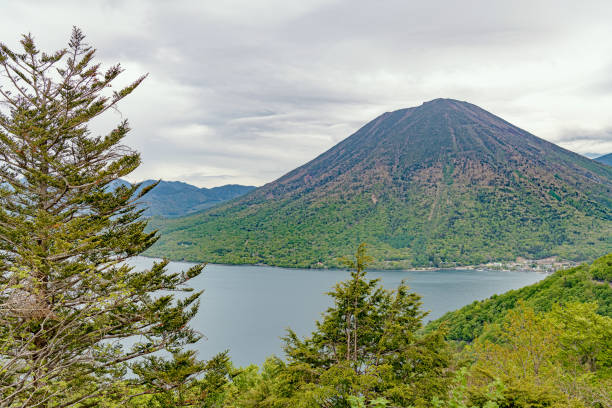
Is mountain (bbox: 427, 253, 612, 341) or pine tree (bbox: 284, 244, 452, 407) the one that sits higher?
pine tree (bbox: 284, 244, 452, 407)

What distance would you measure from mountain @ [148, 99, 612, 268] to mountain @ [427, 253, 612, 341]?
60108 millimetres

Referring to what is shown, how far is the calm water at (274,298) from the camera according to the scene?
47.3 metres

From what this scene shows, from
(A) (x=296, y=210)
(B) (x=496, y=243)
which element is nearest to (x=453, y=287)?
(B) (x=496, y=243)

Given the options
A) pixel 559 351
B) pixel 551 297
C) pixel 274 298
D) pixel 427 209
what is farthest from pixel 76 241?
pixel 427 209

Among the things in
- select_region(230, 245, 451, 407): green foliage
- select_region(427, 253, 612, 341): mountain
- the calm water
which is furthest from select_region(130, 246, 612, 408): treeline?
the calm water

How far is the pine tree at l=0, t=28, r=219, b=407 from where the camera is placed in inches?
283

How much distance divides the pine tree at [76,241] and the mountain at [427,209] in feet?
326

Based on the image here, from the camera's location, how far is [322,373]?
720cm

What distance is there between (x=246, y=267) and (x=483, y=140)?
456 ft

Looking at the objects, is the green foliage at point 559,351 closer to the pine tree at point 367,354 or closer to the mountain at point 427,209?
the pine tree at point 367,354

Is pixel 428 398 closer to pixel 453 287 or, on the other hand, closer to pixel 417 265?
pixel 453 287

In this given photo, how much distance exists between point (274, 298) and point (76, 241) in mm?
63388

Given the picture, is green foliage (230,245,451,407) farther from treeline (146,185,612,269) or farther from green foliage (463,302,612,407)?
treeline (146,185,612,269)

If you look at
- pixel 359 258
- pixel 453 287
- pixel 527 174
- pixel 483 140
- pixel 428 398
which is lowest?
pixel 453 287
